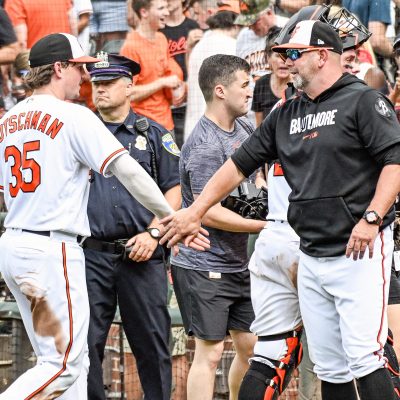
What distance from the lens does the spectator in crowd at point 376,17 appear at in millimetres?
8984

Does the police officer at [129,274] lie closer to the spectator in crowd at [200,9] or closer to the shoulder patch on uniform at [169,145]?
the shoulder patch on uniform at [169,145]

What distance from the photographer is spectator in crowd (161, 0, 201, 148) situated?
372 inches

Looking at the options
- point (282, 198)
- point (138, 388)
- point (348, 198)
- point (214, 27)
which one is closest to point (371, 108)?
point (348, 198)

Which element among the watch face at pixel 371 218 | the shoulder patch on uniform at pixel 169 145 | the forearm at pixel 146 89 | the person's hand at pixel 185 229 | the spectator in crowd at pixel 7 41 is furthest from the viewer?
the forearm at pixel 146 89

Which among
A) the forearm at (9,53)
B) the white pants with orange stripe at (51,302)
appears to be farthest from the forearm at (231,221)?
the forearm at (9,53)

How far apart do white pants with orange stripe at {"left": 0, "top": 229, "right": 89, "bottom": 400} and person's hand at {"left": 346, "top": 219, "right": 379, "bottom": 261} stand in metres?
1.55

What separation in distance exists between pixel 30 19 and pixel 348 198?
483cm

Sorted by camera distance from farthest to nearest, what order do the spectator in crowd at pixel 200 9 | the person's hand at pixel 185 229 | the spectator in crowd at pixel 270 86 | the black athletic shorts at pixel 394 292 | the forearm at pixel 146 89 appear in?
the spectator in crowd at pixel 200 9, the forearm at pixel 146 89, the spectator in crowd at pixel 270 86, the black athletic shorts at pixel 394 292, the person's hand at pixel 185 229

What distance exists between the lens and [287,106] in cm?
559

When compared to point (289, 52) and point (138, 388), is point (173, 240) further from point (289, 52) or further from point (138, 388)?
point (138, 388)

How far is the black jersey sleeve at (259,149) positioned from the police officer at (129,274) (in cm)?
115

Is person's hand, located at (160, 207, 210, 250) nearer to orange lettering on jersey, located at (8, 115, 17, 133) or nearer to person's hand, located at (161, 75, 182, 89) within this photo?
orange lettering on jersey, located at (8, 115, 17, 133)

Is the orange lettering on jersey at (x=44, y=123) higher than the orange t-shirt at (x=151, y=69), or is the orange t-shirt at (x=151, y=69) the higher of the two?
the orange t-shirt at (x=151, y=69)

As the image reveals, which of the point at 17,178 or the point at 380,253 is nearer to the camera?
the point at 380,253
